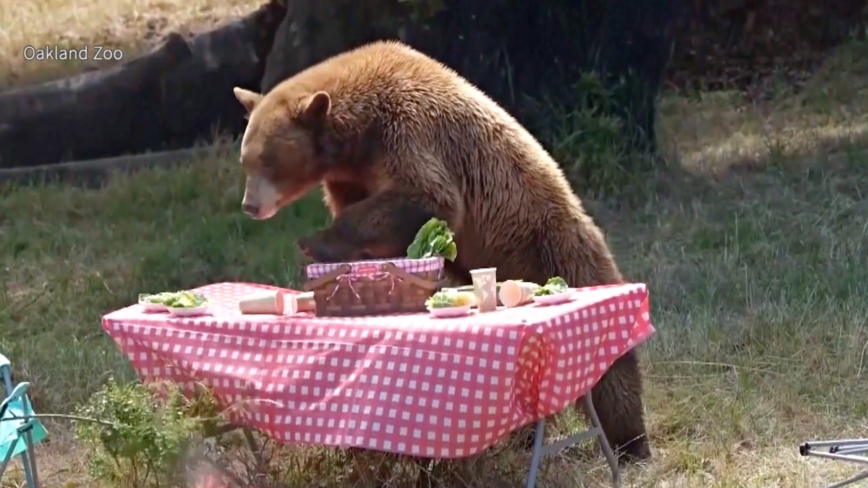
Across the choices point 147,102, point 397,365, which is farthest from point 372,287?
point 147,102

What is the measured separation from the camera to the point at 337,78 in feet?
15.6

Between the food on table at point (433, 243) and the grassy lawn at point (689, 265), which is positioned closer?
the food on table at point (433, 243)

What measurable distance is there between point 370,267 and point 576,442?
0.97 metres

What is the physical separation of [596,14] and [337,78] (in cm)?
493

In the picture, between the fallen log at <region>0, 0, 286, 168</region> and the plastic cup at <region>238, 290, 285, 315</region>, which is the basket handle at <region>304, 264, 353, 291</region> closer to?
the plastic cup at <region>238, 290, 285, 315</region>

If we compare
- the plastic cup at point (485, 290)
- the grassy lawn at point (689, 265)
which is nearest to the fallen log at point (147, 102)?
the grassy lawn at point (689, 265)

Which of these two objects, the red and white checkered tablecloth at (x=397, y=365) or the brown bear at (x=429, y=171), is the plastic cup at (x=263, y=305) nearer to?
the red and white checkered tablecloth at (x=397, y=365)

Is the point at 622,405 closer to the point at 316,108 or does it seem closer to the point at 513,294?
the point at 513,294

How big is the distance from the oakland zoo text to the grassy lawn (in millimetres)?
227

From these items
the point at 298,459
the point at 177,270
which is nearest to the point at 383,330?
the point at 298,459

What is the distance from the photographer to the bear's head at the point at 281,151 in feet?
15.1

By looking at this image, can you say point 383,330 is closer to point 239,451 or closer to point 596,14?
point 239,451

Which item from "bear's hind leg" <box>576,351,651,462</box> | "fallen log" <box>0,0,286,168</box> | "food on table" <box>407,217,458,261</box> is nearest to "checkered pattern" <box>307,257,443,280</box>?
"food on table" <box>407,217,458,261</box>

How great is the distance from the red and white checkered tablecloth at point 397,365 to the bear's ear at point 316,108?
0.84 meters
